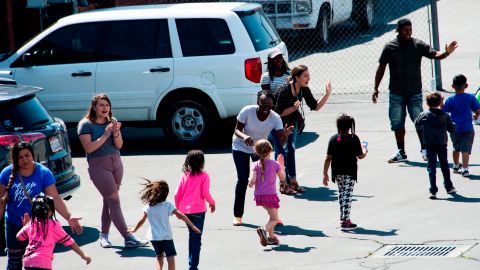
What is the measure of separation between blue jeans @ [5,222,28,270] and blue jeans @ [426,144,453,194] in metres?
5.09

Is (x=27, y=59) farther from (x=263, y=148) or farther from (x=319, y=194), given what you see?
Result: (x=263, y=148)

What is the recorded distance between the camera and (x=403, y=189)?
43.8ft

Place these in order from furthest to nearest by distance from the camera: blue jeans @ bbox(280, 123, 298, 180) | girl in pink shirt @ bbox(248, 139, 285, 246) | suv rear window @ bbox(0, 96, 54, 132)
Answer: blue jeans @ bbox(280, 123, 298, 180)
suv rear window @ bbox(0, 96, 54, 132)
girl in pink shirt @ bbox(248, 139, 285, 246)

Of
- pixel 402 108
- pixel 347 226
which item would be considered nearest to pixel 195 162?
pixel 347 226

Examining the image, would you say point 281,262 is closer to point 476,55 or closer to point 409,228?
point 409,228

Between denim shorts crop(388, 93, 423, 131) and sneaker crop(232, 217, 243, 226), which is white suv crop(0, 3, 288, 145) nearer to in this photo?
denim shorts crop(388, 93, 423, 131)

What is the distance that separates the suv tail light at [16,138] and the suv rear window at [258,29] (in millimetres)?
5457

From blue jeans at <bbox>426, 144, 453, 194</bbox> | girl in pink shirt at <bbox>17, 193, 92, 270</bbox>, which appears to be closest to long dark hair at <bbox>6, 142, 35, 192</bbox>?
girl in pink shirt at <bbox>17, 193, 92, 270</bbox>

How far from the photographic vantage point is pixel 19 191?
9555mm

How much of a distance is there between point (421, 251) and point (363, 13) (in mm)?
18069

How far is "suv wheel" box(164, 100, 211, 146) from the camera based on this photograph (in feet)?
54.2

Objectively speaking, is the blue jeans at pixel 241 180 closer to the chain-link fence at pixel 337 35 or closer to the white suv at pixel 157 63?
the white suv at pixel 157 63

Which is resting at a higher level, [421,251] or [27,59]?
[27,59]

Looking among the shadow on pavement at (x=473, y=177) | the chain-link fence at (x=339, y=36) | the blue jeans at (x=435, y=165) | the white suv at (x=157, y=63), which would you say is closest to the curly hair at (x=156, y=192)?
the blue jeans at (x=435, y=165)
